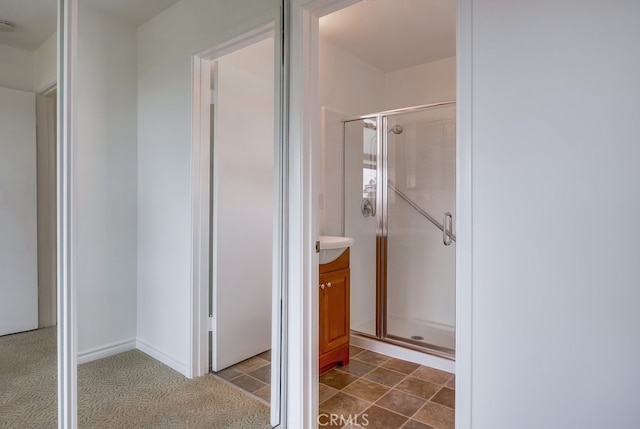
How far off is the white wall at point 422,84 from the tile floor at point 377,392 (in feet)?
7.85

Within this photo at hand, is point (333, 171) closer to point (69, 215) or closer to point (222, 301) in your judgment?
point (222, 301)

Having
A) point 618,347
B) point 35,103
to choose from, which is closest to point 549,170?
point 618,347

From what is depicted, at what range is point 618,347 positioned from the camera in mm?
1028

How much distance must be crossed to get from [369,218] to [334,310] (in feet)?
3.44

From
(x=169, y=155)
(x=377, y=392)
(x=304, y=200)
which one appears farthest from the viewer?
(x=377, y=392)

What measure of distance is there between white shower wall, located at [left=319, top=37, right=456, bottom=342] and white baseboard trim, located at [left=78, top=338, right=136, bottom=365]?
67.9 inches

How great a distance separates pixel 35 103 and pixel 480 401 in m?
1.87

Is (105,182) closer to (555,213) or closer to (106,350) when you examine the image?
(106,350)

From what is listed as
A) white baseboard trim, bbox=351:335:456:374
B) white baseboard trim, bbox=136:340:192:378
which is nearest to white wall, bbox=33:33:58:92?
white baseboard trim, bbox=136:340:192:378

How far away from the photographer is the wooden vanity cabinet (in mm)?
2364

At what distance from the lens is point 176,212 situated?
1938 millimetres

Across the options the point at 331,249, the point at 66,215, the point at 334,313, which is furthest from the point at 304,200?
the point at 334,313

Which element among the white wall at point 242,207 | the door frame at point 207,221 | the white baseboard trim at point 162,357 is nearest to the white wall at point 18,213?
the white baseboard trim at point 162,357

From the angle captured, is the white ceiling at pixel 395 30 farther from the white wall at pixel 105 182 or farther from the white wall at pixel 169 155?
the white wall at pixel 105 182
